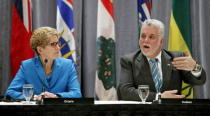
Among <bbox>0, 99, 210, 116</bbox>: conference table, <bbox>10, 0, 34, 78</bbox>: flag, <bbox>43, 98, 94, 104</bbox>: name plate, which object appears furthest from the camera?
<bbox>10, 0, 34, 78</bbox>: flag

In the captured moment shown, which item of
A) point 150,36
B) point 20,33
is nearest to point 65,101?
point 150,36

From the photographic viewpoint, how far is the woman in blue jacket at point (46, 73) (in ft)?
→ 11.2

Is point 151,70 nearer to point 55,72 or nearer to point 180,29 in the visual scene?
point 55,72

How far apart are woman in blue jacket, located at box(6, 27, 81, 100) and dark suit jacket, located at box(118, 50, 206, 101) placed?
46 centimetres

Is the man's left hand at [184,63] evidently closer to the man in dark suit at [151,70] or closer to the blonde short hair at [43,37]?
A: the man in dark suit at [151,70]

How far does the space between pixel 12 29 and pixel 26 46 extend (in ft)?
0.89

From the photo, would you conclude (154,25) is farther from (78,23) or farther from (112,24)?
(78,23)

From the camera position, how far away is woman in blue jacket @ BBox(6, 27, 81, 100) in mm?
3402

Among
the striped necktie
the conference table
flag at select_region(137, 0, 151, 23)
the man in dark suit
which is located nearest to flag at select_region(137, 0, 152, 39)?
flag at select_region(137, 0, 151, 23)

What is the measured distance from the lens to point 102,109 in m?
2.21

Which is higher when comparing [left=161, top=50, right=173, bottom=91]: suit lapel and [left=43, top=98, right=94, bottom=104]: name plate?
[left=161, top=50, right=173, bottom=91]: suit lapel

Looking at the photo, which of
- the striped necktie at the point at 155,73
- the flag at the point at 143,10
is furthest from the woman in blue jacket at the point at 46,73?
the flag at the point at 143,10

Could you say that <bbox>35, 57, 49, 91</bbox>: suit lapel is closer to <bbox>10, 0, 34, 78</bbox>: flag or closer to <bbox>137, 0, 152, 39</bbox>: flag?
<bbox>10, 0, 34, 78</bbox>: flag

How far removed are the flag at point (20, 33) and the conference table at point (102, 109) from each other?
7.78 ft
